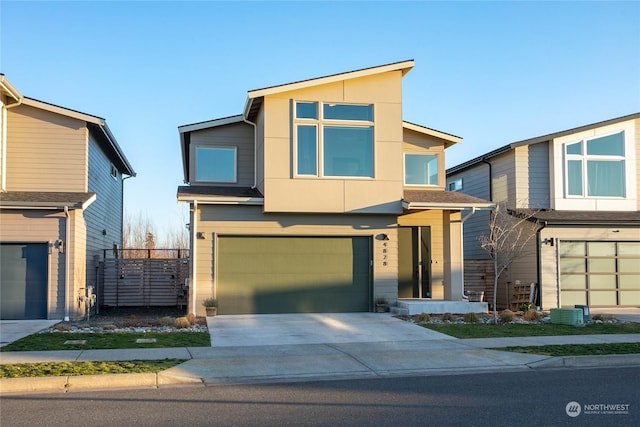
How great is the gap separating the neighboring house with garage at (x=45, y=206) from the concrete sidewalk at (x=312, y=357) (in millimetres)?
4882

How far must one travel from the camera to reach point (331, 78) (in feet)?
57.4

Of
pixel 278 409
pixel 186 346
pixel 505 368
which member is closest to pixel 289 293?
pixel 186 346

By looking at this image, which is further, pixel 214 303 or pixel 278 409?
pixel 214 303

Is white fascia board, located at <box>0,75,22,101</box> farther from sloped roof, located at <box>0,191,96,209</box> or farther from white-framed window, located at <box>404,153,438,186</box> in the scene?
white-framed window, located at <box>404,153,438,186</box>

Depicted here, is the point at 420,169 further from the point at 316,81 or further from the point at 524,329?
the point at 524,329

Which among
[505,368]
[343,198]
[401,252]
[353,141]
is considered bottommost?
[505,368]

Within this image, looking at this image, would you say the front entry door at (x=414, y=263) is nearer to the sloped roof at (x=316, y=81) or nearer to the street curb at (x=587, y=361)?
the sloped roof at (x=316, y=81)

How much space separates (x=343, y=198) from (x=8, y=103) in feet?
32.1

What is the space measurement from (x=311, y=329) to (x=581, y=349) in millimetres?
6156

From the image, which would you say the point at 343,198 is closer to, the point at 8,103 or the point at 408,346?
the point at 408,346

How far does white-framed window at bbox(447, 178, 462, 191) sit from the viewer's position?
25.5m

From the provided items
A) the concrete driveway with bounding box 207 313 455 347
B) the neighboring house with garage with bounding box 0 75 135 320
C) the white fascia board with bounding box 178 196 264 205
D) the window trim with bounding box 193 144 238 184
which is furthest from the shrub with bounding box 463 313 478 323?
the neighboring house with garage with bounding box 0 75 135 320

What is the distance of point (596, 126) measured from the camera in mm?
20781

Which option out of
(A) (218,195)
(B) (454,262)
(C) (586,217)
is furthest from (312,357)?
(C) (586,217)
